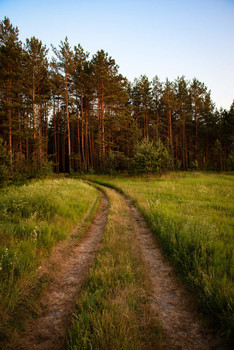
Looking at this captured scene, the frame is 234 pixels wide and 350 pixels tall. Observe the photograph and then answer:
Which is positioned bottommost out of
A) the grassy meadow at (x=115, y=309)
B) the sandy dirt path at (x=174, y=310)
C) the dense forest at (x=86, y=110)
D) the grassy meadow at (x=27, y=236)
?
the sandy dirt path at (x=174, y=310)

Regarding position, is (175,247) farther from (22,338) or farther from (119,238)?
(22,338)

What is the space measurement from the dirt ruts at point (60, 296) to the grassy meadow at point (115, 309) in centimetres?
23

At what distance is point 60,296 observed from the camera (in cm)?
290

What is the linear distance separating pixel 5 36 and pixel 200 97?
39.4 m

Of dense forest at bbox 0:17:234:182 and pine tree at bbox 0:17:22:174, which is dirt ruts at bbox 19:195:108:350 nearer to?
dense forest at bbox 0:17:234:182

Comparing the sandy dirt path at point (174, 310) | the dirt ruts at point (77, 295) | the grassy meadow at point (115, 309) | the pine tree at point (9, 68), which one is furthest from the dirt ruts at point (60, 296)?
the pine tree at point (9, 68)

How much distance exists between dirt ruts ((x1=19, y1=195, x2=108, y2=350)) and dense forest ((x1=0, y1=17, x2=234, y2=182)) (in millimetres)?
14210

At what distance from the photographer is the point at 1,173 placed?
14.6m

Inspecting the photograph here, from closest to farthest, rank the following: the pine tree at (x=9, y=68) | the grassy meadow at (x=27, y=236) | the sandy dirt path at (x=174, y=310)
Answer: the sandy dirt path at (x=174, y=310) → the grassy meadow at (x=27, y=236) → the pine tree at (x=9, y=68)

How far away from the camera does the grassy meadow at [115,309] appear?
1921 mm

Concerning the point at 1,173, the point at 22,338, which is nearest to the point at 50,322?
the point at 22,338

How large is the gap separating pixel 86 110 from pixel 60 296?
33.1m

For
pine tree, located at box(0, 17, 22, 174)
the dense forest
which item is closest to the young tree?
the dense forest

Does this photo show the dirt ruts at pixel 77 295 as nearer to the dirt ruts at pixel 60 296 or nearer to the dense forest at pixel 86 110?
the dirt ruts at pixel 60 296
